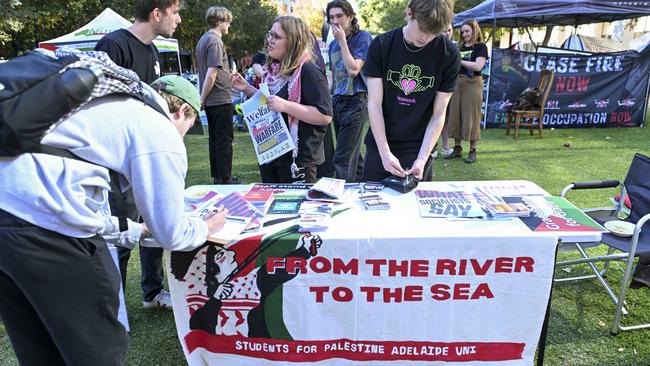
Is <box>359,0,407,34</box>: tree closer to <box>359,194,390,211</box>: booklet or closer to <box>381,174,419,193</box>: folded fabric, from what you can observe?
<box>381,174,419,193</box>: folded fabric

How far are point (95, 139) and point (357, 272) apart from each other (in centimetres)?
108

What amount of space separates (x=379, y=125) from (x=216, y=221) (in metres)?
1.13

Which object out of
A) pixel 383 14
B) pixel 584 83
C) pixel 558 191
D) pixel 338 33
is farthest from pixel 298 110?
pixel 383 14

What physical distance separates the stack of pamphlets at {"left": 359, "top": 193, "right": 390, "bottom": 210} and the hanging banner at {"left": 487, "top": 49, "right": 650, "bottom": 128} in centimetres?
713

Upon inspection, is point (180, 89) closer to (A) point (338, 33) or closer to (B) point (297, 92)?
(B) point (297, 92)

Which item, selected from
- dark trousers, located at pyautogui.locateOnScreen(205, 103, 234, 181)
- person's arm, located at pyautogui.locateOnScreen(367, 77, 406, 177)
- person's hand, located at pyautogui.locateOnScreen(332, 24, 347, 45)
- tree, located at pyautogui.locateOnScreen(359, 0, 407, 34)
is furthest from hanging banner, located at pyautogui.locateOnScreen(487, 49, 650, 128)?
tree, located at pyautogui.locateOnScreen(359, 0, 407, 34)

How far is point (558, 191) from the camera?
4410mm

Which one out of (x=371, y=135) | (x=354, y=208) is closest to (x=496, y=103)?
(x=371, y=135)

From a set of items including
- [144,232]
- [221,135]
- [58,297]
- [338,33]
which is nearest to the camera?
[58,297]

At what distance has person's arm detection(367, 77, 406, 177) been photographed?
2.37 meters

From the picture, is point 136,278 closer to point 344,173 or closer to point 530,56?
point 344,173

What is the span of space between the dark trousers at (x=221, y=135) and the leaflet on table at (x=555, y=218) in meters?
3.28

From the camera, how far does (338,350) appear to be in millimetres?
1868

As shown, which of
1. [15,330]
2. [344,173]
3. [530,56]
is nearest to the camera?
[15,330]
